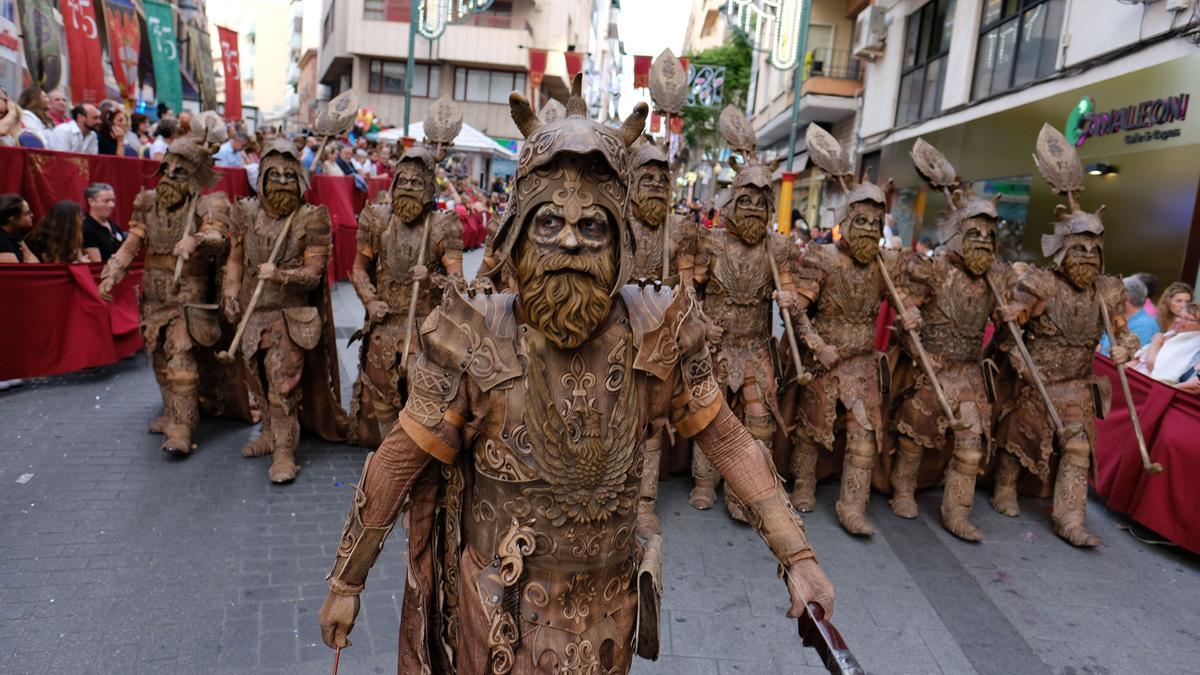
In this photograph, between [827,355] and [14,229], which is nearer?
[827,355]

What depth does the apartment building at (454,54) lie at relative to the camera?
37.4 m

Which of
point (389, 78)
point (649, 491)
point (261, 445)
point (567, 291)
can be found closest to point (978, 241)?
point (649, 491)

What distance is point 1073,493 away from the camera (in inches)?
233

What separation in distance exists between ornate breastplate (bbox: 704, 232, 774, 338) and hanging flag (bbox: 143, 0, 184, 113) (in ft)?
46.4

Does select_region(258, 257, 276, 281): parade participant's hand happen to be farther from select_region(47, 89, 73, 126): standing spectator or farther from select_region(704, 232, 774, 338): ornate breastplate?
select_region(47, 89, 73, 126): standing spectator

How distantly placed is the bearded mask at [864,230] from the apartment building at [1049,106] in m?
4.22

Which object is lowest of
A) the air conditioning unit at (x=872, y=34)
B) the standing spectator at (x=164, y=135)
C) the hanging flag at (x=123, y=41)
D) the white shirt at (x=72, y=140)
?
the white shirt at (x=72, y=140)

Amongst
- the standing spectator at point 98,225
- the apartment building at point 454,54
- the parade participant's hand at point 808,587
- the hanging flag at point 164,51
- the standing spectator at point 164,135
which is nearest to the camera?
the parade participant's hand at point 808,587

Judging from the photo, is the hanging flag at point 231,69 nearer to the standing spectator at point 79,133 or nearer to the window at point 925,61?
the standing spectator at point 79,133

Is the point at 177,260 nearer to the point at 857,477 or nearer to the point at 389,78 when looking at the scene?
the point at 857,477

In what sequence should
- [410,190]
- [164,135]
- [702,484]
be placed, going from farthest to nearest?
[164,135] < [702,484] < [410,190]

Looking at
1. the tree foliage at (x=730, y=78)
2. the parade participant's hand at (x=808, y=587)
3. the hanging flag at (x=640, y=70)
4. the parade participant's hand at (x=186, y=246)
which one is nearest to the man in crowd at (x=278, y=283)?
the parade participant's hand at (x=186, y=246)

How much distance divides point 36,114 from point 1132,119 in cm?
1313

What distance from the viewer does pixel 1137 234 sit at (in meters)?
9.32
